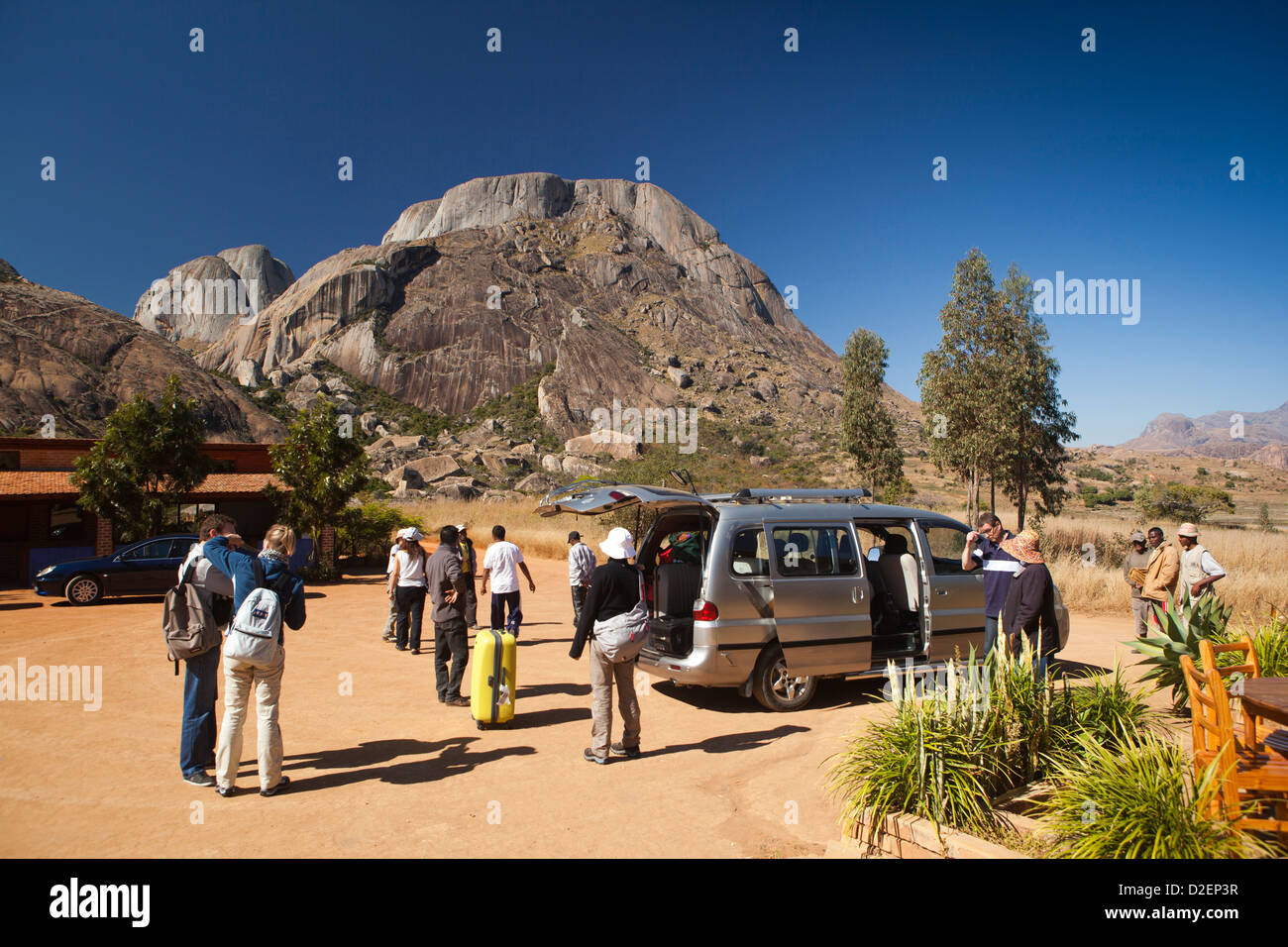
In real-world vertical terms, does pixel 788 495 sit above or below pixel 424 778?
above

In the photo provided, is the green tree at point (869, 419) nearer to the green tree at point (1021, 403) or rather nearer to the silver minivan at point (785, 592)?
the green tree at point (1021, 403)

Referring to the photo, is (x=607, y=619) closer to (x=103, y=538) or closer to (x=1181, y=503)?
(x=103, y=538)

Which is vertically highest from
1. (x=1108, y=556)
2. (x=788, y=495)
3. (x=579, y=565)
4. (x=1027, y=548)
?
(x=788, y=495)

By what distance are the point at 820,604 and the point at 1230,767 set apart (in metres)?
3.91

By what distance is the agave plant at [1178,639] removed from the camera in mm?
6133

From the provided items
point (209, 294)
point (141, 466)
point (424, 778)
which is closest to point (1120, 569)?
point (424, 778)

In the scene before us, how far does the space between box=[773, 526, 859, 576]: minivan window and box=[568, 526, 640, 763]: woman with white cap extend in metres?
1.87

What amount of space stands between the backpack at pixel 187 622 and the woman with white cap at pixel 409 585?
4.27 m

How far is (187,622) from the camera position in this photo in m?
5.36

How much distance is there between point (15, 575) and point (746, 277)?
14155 centimetres

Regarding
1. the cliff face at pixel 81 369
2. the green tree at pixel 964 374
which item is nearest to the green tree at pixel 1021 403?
the green tree at pixel 964 374

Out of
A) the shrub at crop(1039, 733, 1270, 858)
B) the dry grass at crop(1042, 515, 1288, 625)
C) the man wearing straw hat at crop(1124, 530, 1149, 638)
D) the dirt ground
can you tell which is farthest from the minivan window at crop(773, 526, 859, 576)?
the dry grass at crop(1042, 515, 1288, 625)

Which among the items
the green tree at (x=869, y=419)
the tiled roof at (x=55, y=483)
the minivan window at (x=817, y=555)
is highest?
the green tree at (x=869, y=419)

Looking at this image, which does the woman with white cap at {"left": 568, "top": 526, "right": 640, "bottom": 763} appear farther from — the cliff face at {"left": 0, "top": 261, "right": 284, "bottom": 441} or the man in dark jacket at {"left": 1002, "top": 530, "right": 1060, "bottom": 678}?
the cliff face at {"left": 0, "top": 261, "right": 284, "bottom": 441}
